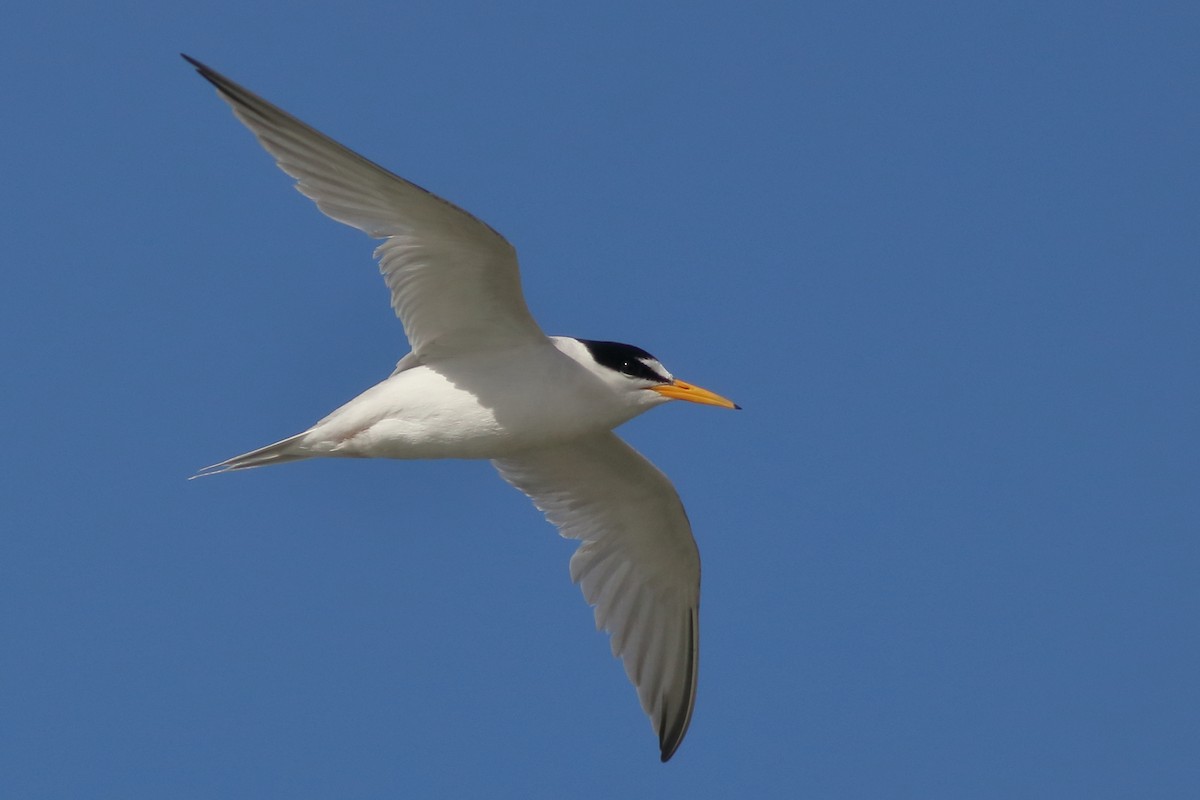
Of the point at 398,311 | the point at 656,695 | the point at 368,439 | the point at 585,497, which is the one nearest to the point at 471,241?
the point at 398,311

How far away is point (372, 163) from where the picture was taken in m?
8.26

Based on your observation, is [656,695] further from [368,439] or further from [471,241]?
[471,241]

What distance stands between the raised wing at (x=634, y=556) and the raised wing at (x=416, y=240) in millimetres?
1531

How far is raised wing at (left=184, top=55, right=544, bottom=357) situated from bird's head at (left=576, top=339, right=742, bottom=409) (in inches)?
17.0

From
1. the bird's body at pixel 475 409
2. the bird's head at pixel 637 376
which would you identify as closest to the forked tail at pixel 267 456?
the bird's body at pixel 475 409

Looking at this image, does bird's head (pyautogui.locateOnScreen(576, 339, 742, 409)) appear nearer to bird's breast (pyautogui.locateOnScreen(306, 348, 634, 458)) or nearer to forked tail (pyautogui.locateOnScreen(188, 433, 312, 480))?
bird's breast (pyautogui.locateOnScreen(306, 348, 634, 458))

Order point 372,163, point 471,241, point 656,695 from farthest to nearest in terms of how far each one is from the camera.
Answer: point 656,695 → point 471,241 → point 372,163

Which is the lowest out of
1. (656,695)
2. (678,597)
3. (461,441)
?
(656,695)

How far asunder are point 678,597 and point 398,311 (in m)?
2.99

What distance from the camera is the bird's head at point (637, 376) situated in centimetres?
926

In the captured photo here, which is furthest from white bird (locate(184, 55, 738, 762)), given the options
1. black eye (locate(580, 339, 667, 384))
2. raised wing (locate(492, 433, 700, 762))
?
raised wing (locate(492, 433, 700, 762))

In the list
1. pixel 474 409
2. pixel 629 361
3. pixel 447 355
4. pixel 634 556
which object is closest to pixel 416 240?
pixel 447 355

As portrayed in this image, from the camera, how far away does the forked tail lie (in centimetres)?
929

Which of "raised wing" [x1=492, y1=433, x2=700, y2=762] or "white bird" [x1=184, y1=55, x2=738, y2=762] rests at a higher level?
"white bird" [x1=184, y1=55, x2=738, y2=762]
